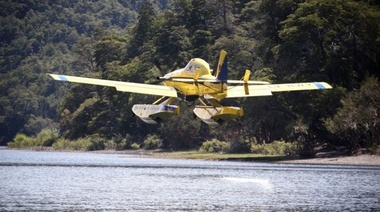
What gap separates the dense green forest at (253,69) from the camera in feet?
273

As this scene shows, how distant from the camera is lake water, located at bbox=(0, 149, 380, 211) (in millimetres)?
41250

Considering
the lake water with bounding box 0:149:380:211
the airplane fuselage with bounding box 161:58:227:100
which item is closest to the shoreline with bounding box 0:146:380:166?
the lake water with bounding box 0:149:380:211

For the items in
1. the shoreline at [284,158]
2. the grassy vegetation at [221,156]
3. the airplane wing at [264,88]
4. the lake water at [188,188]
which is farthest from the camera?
the grassy vegetation at [221,156]

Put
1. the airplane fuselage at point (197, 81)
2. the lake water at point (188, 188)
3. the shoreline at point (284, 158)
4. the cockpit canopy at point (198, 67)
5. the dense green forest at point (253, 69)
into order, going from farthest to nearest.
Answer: the dense green forest at point (253, 69) → the shoreline at point (284, 158) → the cockpit canopy at point (198, 67) → the airplane fuselage at point (197, 81) → the lake water at point (188, 188)

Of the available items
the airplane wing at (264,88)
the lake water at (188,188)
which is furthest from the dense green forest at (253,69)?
the lake water at (188,188)

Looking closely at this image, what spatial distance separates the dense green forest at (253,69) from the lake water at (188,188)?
9.50 m

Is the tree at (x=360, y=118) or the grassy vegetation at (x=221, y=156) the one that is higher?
the tree at (x=360, y=118)

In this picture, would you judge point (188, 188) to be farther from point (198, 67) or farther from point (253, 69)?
point (253, 69)

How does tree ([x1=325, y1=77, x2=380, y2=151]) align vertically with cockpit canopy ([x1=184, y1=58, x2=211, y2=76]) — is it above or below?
below

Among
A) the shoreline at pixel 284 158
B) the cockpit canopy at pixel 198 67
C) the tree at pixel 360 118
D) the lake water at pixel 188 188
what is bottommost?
the lake water at pixel 188 188

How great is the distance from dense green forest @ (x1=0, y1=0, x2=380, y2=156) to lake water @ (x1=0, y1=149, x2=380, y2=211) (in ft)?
31.2

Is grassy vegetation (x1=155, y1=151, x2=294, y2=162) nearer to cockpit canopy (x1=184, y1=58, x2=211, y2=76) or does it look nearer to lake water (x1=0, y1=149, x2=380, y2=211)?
lake water (x1=0, y1=149, x2=380, y2=211)

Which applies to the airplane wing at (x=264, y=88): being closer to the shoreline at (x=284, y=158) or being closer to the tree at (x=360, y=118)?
the shoreline at (x=284, y=158)

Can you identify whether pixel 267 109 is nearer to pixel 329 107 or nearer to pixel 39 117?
pixel 329 107
